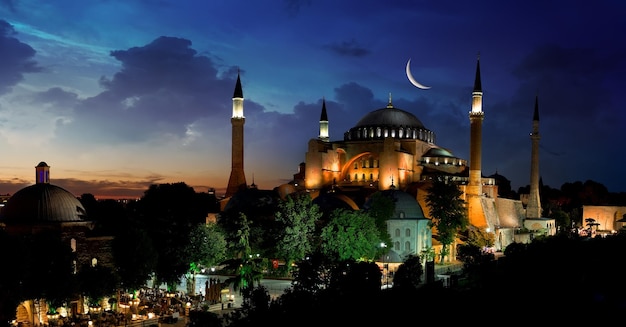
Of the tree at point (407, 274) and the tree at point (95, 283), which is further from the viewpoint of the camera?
the tree at point (95, 283)

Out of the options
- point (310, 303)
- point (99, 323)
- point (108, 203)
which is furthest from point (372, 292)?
point (108, 203)

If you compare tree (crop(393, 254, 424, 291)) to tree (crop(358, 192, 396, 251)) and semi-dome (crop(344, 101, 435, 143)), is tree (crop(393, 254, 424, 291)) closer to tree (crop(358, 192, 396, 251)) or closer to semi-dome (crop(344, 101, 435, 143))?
tree (crop(358, 192, 396, 251))

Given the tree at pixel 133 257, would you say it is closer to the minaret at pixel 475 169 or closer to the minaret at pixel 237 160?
the minaret at pixel 237 160

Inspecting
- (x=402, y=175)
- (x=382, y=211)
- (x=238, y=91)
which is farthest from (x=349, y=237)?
(x=238, y=91)

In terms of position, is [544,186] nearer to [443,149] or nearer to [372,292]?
[443,149]

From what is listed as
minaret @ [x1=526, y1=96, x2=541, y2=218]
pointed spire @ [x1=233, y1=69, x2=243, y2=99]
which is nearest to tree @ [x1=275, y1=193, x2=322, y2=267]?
pointed spire @ [x1=233, y1=69, x2=243, y2=99]

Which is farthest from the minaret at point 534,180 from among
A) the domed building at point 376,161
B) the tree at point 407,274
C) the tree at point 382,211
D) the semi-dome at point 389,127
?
the tree at point 407,274

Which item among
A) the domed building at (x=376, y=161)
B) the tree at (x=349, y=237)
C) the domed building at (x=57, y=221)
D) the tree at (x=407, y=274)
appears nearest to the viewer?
the tree at (x=407, y=274)

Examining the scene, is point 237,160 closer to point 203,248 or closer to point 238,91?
point 238,91
